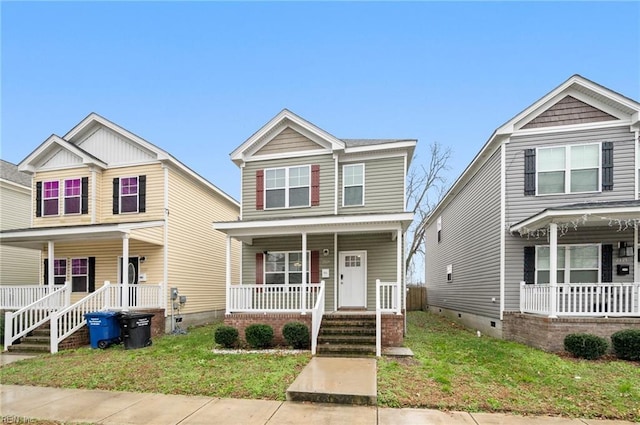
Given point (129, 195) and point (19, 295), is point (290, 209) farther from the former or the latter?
point (19, 295)

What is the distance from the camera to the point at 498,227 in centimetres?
1089

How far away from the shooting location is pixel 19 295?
39.3ft

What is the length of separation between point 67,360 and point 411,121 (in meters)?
32.8

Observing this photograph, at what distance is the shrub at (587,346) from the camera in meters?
7.85

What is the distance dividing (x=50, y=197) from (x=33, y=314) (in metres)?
4.57

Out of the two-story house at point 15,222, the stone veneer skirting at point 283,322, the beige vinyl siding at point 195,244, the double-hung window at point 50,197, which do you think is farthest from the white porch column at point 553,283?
the two-story house at point 15,222

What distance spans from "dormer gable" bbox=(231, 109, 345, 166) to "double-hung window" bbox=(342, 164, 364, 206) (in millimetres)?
898

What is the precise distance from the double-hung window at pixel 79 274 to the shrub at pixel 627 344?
16256 millimetres

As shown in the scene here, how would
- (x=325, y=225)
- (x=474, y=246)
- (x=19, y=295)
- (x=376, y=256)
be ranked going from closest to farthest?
(x=325, y=225) → (x=376, y=256) → (x=19, y=295) → (x=474, y=246)

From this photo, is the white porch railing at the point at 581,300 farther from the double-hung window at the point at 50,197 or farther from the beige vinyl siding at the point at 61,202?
the double-hung window at the point at 50,197

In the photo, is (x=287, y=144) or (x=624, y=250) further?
(x=287, y=144)

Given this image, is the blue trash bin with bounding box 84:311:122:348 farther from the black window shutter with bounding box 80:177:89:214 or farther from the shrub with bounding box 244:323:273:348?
the black window shutter with bounding box 80:177:89:214

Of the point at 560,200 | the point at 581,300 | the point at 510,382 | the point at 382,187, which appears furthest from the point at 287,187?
the point at 581,300

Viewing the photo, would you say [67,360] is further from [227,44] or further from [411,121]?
[411,121]
